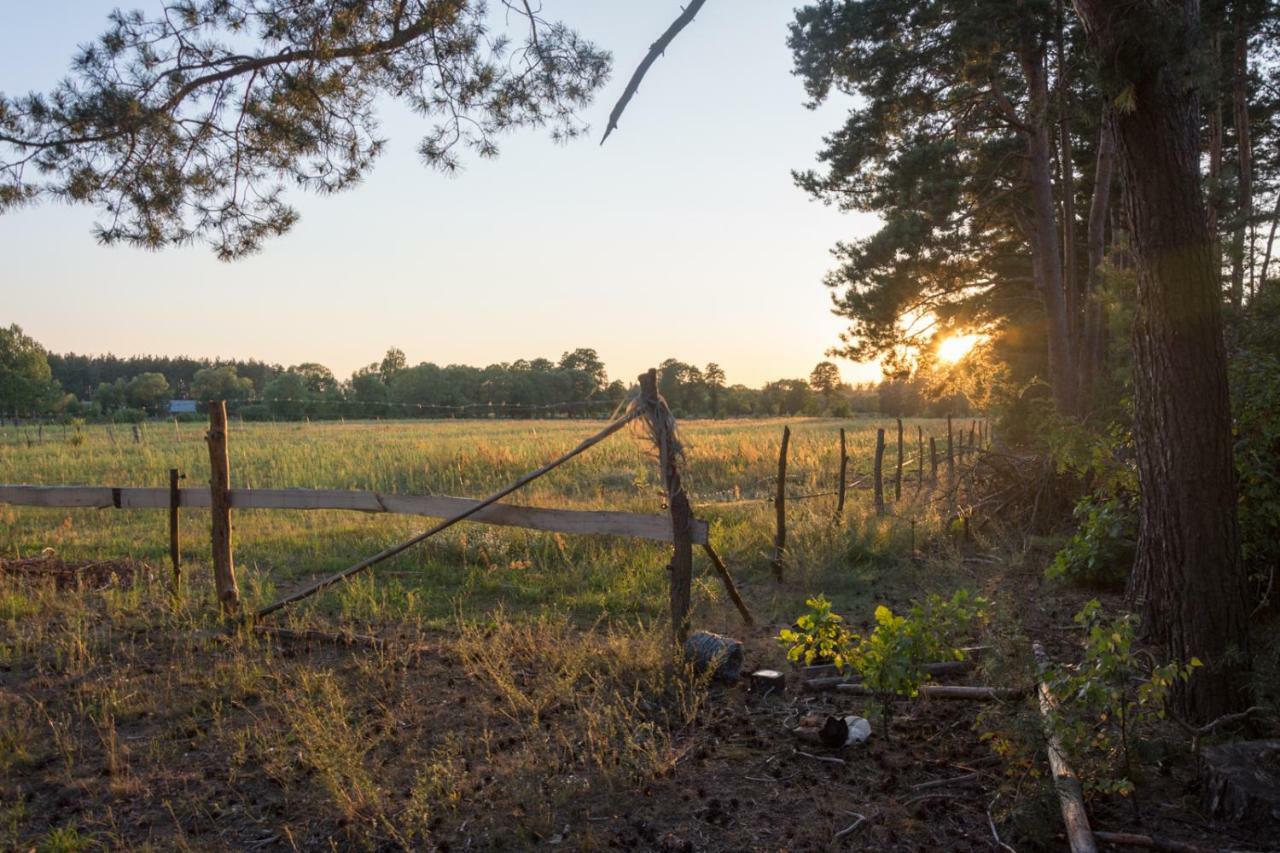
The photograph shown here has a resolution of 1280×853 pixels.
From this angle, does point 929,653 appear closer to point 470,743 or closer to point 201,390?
point 470,743

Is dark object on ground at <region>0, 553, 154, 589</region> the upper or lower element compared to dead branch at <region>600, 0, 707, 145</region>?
lower

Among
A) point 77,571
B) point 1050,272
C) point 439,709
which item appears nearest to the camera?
point 439,709

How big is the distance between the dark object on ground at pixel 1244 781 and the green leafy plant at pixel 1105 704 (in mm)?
286

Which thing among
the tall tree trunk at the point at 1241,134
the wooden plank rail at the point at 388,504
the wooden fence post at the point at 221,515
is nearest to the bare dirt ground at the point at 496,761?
the wooden plank rail at the point at 388,504

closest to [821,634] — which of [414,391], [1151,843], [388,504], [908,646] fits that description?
[908,646]

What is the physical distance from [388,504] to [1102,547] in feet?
19.1

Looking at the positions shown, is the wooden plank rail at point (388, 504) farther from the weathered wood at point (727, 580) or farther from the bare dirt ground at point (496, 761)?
the bare dirt ground at point (496, 761)

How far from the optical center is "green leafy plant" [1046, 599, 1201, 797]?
3354 mm

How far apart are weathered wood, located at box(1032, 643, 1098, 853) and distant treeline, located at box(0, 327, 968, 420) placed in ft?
138

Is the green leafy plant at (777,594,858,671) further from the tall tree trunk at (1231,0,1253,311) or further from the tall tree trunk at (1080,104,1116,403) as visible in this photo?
the tall tree trunk at (1080,104,1116,403)

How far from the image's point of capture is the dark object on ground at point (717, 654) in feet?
17.0

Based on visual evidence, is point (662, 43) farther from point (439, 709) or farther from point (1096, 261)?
point (1096, 261)

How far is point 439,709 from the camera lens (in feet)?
16.3

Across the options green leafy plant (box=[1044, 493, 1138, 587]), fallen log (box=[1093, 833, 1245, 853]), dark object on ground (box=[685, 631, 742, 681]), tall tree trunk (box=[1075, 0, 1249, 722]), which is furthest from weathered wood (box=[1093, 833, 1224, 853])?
green leafy plant (box=[1044, 493, 1138, 587])
